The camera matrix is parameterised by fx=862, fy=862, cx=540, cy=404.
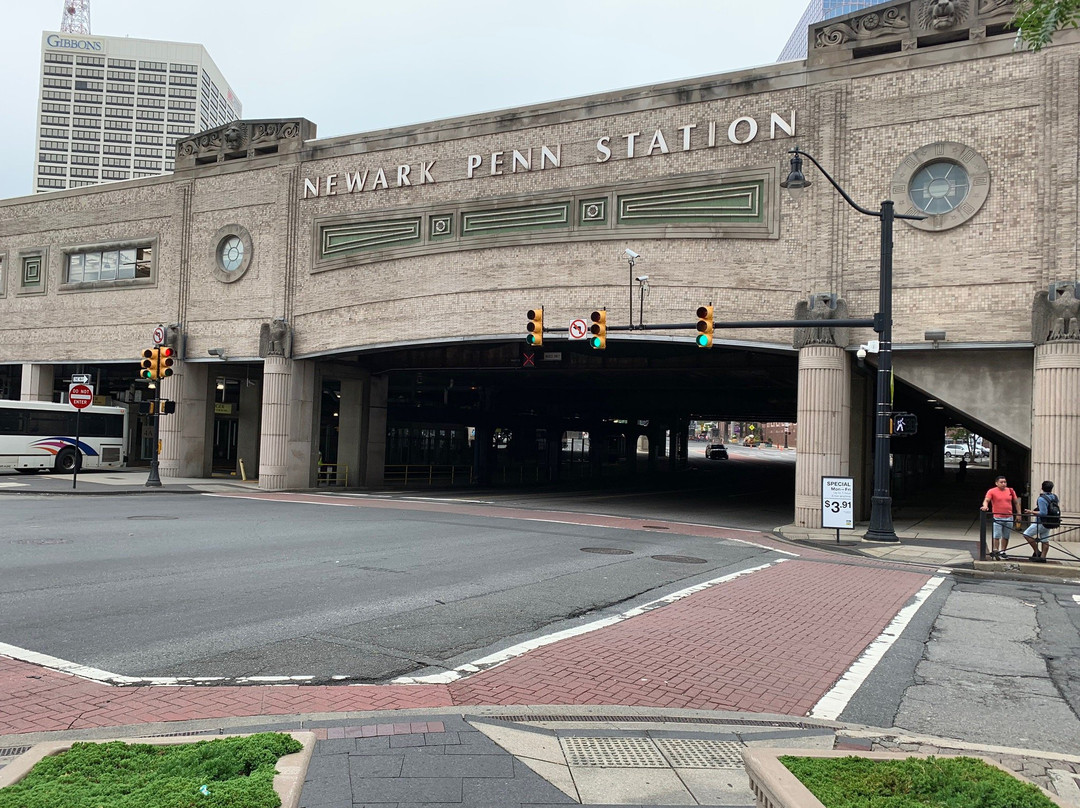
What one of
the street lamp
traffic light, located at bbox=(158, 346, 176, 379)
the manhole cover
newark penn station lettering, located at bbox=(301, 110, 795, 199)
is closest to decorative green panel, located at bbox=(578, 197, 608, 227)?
newark penn station lettering, located at bbox=(301, 110, 795, 199)

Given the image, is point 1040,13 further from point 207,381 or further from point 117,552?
point 207,381

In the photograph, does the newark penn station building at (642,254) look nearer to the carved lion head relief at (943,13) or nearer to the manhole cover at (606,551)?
the carved lion head relief at (943,13)

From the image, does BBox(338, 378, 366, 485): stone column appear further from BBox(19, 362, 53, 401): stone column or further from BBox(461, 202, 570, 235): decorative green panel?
BBox(19, 362, 53, 401): stone column

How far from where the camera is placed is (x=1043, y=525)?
53.3 feet

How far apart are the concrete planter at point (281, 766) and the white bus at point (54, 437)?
32.7 metres

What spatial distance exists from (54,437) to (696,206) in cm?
2927

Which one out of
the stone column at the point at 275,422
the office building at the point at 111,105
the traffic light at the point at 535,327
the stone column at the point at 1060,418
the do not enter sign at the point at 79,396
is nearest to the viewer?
the stone column at the point at 1060,418

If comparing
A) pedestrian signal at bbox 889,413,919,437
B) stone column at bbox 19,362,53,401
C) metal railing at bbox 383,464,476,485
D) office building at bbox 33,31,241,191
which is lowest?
metal railing at bbox 383,464,476,485

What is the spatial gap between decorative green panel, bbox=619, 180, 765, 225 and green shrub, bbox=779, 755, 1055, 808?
2207 cm

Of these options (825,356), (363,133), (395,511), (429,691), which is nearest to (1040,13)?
(429,691)

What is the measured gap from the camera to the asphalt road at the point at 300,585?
7.93 m

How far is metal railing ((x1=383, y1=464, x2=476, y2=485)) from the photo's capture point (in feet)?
146

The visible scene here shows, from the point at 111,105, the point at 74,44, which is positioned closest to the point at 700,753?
the point at 111,105

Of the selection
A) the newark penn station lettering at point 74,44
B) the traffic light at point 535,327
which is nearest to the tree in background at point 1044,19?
the traffic light at point 535,327
